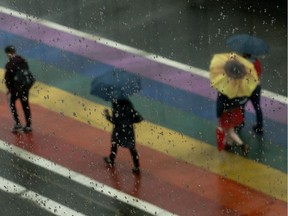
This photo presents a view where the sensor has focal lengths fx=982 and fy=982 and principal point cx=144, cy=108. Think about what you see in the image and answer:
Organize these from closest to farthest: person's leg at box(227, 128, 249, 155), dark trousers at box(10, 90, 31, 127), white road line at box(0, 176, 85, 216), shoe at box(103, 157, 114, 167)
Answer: white road line at box(0, 176, 85, 216) < person's leg at box(227, 128, 249, 155) < shoe at box(103, 157, 114, 167) < dark trousers at box(10, 90, 31, 127)

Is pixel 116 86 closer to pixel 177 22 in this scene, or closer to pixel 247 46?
pixel 247 46

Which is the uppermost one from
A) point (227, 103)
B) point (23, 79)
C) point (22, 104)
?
point (227, 103)

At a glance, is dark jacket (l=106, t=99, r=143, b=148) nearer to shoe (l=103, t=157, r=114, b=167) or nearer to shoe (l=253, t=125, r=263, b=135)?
shoe (l=103, t=157, r=114, b=167)

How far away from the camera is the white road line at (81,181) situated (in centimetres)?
768

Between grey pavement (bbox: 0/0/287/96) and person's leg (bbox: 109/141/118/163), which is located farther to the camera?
grey pavement (bbox: 0/0/287/96)

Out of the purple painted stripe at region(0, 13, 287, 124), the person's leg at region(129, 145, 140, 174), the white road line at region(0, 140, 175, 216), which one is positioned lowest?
the white road line at region(0, 140, 175, 216)

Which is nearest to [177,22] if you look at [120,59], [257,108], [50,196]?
[120,59]

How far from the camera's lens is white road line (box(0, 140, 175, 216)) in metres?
7.68

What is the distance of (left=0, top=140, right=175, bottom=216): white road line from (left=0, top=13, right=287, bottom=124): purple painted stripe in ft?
4.49

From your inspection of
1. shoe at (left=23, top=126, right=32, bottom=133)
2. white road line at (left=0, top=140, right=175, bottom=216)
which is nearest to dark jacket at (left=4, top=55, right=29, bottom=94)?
shoe at (left=23, top=126, right=32, bottom=133)

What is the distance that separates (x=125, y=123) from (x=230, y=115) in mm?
930

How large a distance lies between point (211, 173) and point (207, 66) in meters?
1.86

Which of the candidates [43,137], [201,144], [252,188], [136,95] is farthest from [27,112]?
[252,188]

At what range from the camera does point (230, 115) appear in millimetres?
8133
